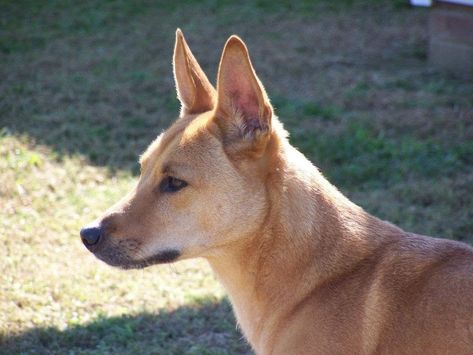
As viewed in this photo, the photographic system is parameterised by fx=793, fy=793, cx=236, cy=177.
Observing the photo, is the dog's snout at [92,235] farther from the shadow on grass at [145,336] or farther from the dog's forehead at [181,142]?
the shadow on grass at [145,336]

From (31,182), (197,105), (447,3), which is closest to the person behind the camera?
(197,105)

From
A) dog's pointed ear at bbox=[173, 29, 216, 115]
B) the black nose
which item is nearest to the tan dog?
the black nose

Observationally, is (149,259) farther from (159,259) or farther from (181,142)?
(181,142)

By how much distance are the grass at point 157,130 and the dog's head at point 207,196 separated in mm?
1335

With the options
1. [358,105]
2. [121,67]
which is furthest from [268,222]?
[121,67]

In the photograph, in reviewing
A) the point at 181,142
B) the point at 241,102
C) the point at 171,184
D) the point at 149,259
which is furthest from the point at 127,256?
the point at 241,102

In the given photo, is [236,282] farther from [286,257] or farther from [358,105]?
[358,105]

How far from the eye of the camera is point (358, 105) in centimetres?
880

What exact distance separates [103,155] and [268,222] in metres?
4.38

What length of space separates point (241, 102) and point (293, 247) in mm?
736

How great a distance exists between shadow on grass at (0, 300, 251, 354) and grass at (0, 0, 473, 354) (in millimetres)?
11

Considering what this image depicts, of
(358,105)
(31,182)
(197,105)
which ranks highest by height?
(197,105)

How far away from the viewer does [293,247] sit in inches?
147

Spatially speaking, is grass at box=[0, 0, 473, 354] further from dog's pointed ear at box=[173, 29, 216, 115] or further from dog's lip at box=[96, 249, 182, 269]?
dog's pointed ear at box=[173, 29, 216, 115]
